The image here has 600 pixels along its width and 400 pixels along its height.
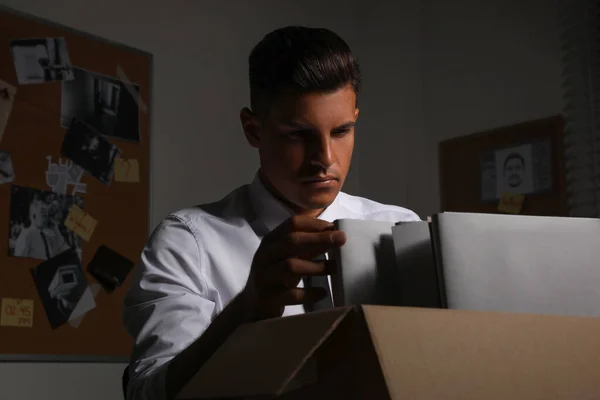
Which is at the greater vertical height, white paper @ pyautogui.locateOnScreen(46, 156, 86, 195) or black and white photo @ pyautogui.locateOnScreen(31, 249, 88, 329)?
white paper @ pyautogui.locateOnScreen(46, 156, 86, 195)

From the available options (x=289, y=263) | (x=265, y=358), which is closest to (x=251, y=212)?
(x=289, y=263)

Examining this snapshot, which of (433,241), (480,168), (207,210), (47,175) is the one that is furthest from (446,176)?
(433,241)

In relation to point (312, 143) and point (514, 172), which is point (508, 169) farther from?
point (312, 143)

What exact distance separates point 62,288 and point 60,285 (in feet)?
0.04

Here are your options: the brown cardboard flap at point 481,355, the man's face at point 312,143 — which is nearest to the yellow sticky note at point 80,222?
the man's face at point 312,143

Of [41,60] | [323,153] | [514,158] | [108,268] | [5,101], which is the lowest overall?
[108,268]

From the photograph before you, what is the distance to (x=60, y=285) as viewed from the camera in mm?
2309

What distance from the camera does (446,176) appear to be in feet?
9.80

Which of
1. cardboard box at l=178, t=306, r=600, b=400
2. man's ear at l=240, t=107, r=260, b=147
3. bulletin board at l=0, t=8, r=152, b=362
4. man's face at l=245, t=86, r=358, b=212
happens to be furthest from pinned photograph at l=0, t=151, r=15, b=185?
cardboard box at l=178, t=306, r=600, b=400

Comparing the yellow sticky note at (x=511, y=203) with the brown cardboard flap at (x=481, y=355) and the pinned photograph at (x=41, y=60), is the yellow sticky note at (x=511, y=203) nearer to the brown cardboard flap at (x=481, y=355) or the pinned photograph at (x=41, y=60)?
the pinned photograph at (x=41, y=60)

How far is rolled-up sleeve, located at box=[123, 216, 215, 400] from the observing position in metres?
1.00

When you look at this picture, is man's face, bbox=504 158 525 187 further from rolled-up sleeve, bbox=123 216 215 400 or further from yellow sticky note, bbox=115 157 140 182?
rolled-up sleeve, bbox=123 216 215 400

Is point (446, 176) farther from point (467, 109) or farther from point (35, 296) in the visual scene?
point (35, 296)

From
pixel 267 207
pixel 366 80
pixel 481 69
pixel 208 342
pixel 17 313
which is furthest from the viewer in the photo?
pixel 366 80
